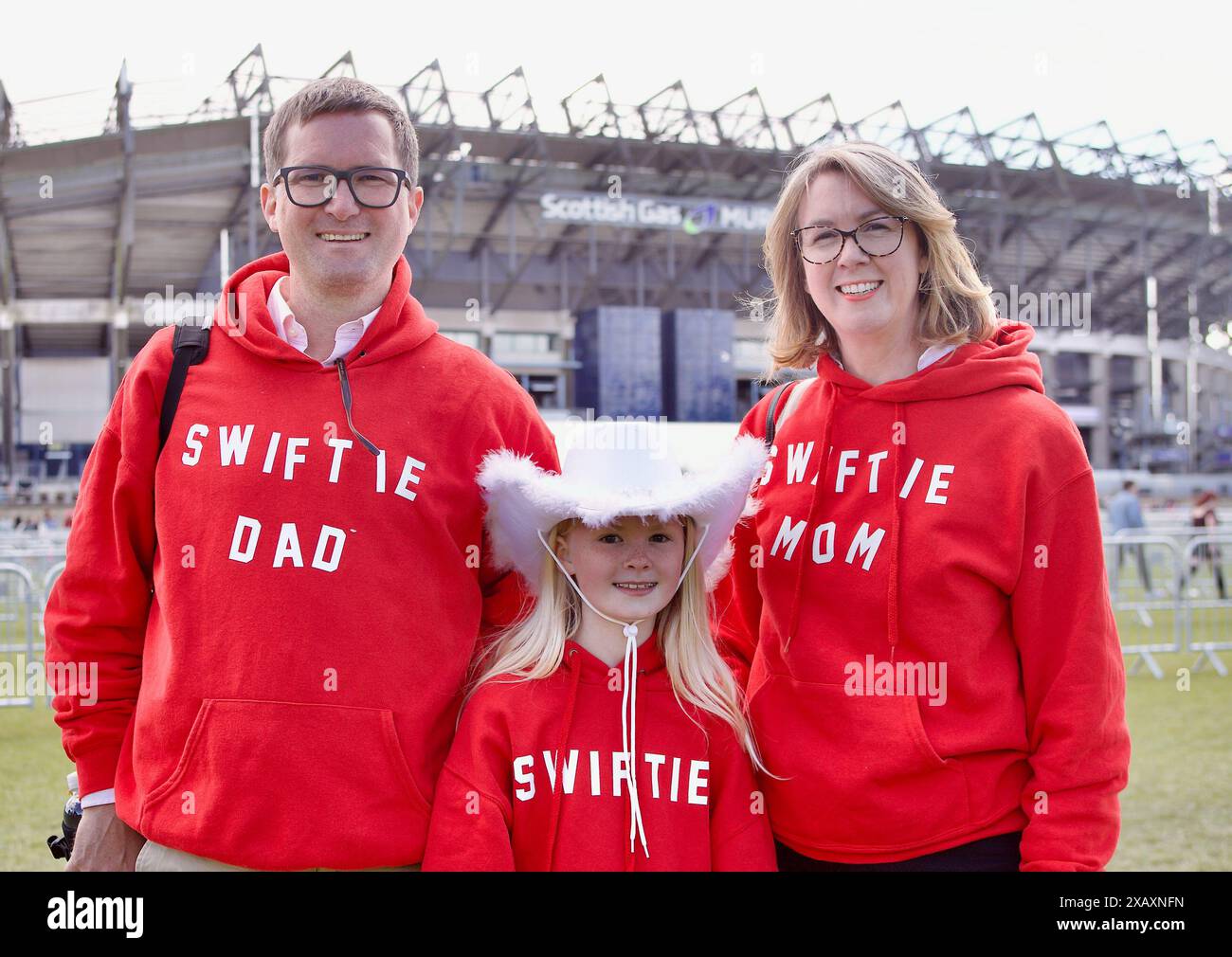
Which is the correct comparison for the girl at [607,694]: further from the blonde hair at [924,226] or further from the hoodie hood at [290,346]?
the blonde hair at [924,226]

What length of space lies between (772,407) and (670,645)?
2.13 ft

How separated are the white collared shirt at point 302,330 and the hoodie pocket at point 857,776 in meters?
1.18

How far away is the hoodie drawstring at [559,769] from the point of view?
1.93 m

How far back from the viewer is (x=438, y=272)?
28969 mm

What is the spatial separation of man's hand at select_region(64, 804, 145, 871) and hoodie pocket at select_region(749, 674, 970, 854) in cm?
134

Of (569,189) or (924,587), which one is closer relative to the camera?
(924,587)

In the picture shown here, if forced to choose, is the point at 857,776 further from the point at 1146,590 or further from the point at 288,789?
the point at 1146,590

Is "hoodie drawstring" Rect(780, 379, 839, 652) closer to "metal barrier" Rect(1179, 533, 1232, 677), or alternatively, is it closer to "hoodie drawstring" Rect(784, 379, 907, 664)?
"hoodie drawstring" Rect(784, 379, 907, 664)

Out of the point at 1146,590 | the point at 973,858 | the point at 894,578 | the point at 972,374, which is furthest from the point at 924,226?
the point at 1146,590

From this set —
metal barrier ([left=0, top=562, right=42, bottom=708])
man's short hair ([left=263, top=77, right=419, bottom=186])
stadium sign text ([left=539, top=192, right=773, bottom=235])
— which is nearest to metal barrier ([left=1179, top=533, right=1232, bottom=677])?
man's short hair ([left=263, top=77, right=419, bottom=186])

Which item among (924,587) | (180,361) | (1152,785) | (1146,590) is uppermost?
(180,361)

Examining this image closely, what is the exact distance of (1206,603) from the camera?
869cm
